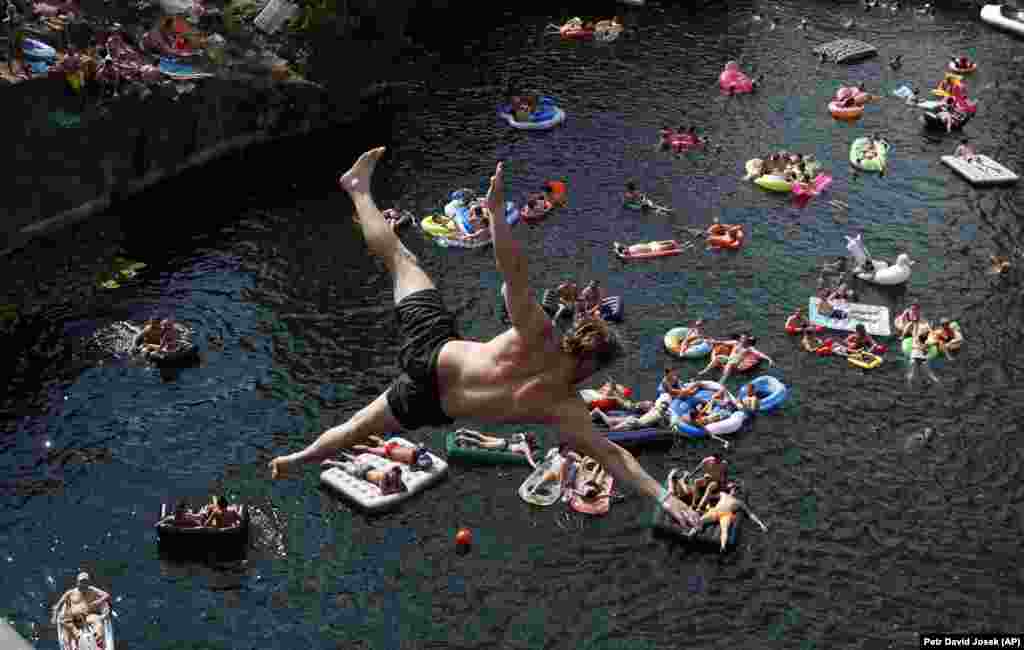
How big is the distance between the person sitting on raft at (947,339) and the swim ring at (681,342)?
7578mm

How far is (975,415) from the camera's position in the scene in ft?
120

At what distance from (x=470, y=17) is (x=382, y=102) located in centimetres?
1274

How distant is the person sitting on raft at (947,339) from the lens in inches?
1545

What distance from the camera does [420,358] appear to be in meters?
13.4

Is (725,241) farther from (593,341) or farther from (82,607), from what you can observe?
(593,341)

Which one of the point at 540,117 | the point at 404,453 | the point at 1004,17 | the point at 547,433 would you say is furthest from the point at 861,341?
the point at 1004,17

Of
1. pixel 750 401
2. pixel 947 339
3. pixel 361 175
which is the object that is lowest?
pixel 947 339

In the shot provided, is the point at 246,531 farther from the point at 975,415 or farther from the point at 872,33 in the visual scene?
the point at 872,33

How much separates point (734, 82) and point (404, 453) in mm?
31783

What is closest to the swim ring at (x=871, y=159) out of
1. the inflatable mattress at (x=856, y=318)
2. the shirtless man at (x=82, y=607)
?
the inflatable mattress at (x=856, y=318)

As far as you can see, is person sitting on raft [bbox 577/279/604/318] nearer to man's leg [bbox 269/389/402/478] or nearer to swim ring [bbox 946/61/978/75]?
man's leg [bbox 269/389/402/478]

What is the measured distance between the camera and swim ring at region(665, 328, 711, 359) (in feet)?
127

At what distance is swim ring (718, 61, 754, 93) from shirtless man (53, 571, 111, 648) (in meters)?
39.4

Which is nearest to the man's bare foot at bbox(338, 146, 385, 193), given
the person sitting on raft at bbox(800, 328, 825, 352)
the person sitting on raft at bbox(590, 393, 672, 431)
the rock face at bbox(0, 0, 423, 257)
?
the person sitting on raft at bbox(590, 393, 672, 431)
